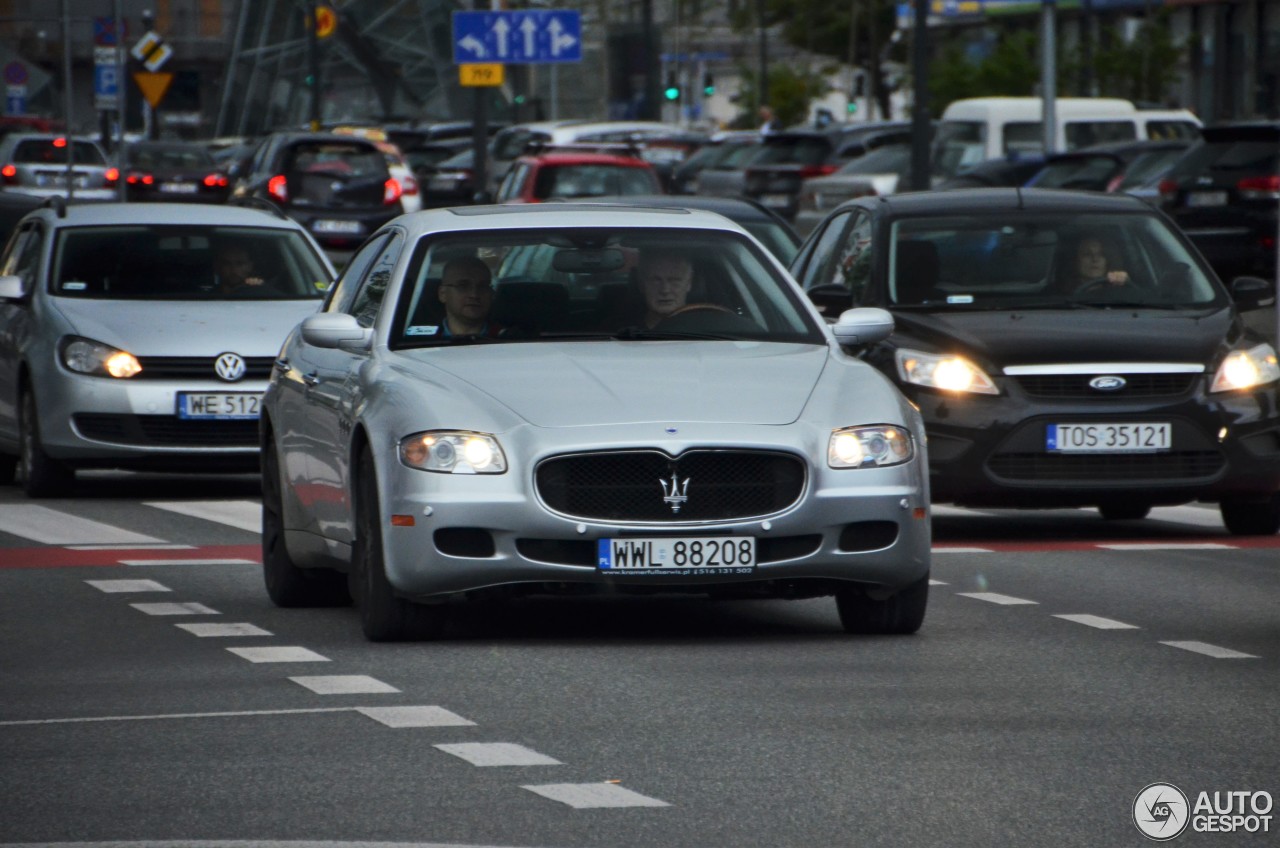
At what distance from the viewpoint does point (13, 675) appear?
8.77 m

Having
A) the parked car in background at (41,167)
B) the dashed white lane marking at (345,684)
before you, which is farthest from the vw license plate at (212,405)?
the parked car in background at (41,167)

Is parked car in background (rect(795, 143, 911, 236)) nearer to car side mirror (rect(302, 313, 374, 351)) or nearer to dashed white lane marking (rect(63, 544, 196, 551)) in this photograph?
dashed white lane marking (rect(63, 544, 196, 551))

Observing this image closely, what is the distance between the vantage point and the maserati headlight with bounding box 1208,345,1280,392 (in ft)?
43.0

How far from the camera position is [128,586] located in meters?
11.4

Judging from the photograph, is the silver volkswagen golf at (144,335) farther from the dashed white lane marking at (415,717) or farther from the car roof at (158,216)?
the dashed white lane marking at (415,717)

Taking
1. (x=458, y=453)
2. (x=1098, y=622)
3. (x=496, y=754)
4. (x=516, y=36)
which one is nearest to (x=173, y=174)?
(x=516, y=36)

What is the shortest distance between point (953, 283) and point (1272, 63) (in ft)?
171

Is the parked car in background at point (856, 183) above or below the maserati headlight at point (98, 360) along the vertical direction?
below

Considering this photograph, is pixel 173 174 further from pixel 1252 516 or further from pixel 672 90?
pixel 1252 516

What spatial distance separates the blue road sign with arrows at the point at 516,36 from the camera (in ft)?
150

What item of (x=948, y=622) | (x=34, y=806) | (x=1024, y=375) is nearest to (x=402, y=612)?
(x=948, y=622)

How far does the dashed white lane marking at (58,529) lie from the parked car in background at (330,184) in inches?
937

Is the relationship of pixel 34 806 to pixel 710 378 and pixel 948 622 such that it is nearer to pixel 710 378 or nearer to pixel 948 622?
pixel 710 378

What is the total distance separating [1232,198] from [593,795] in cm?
2351
